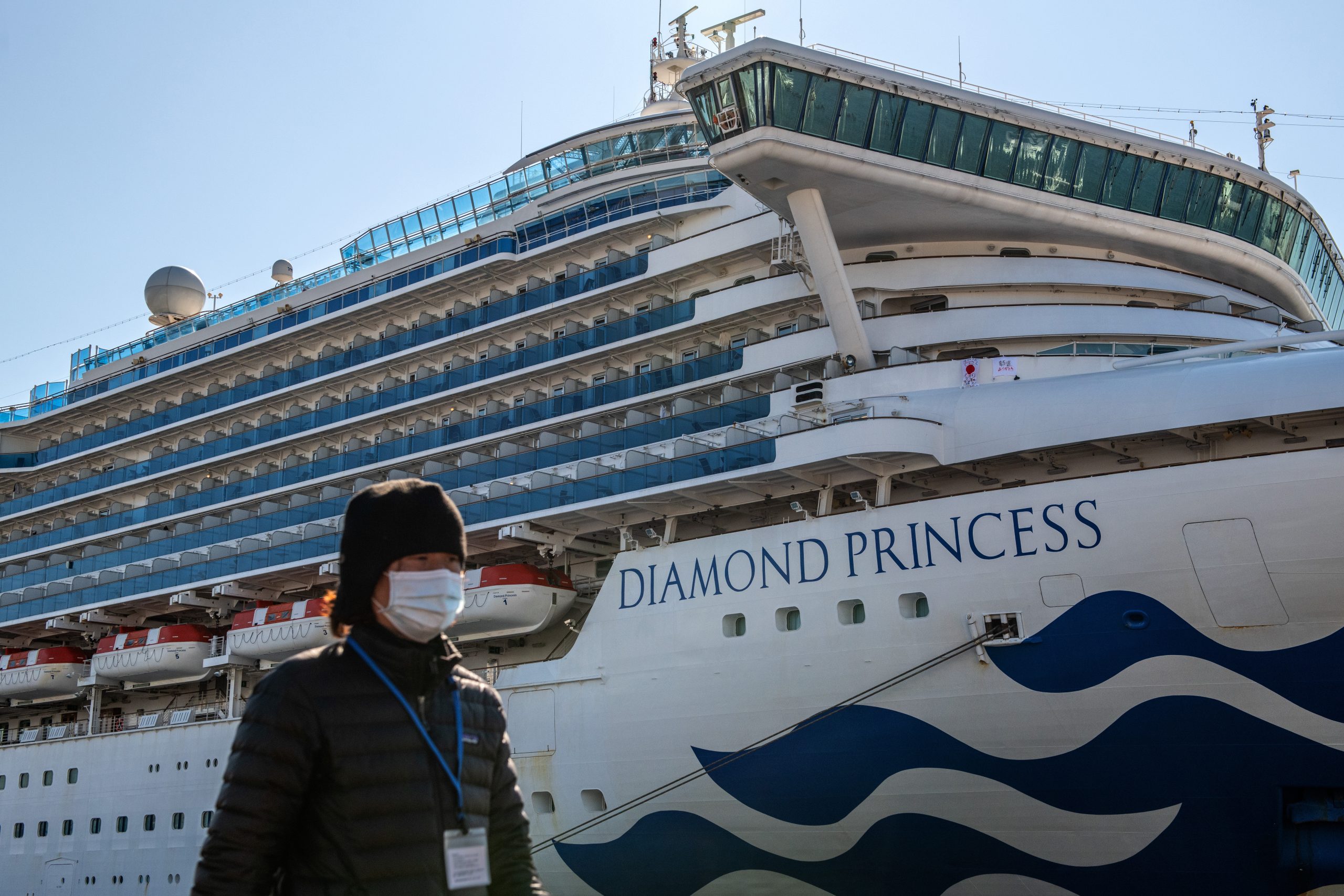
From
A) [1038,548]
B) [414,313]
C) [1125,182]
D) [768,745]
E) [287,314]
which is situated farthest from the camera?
[287,314]

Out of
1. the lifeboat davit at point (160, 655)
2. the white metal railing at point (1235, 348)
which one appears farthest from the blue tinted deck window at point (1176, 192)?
the lifeboat davit at point (160, 655)

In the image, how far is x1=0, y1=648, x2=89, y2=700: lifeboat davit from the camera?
27.9 metres

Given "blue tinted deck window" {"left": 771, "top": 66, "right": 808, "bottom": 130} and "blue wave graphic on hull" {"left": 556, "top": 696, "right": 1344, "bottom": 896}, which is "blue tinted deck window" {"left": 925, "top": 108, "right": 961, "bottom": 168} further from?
"blue wave graphic on hull" {"left": 556, "top": 696, "right": 1344, "bottom": 896}

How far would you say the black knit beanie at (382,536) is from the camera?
140 inches

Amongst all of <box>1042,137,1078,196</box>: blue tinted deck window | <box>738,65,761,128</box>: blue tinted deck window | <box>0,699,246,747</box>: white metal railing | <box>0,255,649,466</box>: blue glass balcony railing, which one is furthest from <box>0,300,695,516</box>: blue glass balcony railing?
<box>1042,137,1078,196</box>: blue tinted deck window

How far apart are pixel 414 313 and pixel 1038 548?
1661cm

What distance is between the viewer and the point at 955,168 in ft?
60.2

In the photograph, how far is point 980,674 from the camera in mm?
14023

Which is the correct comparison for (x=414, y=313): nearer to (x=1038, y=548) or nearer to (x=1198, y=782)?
(x=1038, y=548)

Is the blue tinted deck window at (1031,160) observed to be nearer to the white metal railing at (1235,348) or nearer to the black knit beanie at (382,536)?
the white metal railing at (1235,348)

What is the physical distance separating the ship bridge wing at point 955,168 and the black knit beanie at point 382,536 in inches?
578

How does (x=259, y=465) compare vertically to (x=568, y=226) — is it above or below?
below

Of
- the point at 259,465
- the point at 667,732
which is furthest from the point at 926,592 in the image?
the point at 259,465

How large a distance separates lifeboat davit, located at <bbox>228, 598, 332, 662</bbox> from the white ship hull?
596 centimetres
